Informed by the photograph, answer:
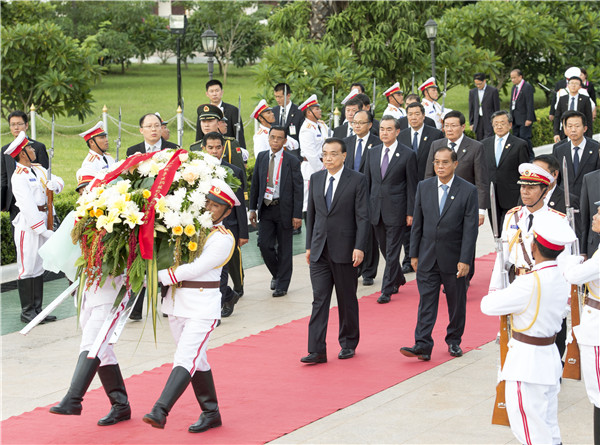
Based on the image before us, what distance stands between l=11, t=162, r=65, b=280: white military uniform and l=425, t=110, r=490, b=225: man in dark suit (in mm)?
4075

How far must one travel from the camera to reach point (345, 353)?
8.46 metres

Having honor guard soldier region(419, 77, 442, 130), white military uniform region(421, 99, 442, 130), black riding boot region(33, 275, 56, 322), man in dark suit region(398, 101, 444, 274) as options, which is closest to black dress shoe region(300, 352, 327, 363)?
black riding boot region(33, 275, 56, 322)

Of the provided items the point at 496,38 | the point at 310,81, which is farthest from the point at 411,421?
the point at 496,38

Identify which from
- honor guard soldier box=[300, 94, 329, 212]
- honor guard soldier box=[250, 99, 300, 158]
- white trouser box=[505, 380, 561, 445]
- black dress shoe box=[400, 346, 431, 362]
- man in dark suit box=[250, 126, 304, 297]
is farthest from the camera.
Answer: honor guard soldier box=[300, 94, 329, 212]

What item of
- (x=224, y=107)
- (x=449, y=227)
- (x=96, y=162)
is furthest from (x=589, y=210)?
(x=224, y=107)

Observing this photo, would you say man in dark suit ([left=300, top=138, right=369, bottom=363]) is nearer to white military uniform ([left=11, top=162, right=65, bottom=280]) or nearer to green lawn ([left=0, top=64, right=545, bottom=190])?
white military uniform ([left=11, top=162, right=65, bottom=280])

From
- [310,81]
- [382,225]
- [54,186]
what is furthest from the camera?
[310,81]

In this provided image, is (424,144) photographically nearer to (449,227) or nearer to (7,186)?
(449,227)

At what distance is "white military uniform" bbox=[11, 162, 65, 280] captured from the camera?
31.2 feet

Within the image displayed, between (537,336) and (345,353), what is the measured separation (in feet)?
9.90

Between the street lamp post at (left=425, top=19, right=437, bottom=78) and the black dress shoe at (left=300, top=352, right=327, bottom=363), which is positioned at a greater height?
the street lamp post at (left=425, top=19, right=437, bottom=78)

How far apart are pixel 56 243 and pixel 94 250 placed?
606 millimetres

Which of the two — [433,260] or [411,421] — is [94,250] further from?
[433,260]

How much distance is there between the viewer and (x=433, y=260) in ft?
27.7
